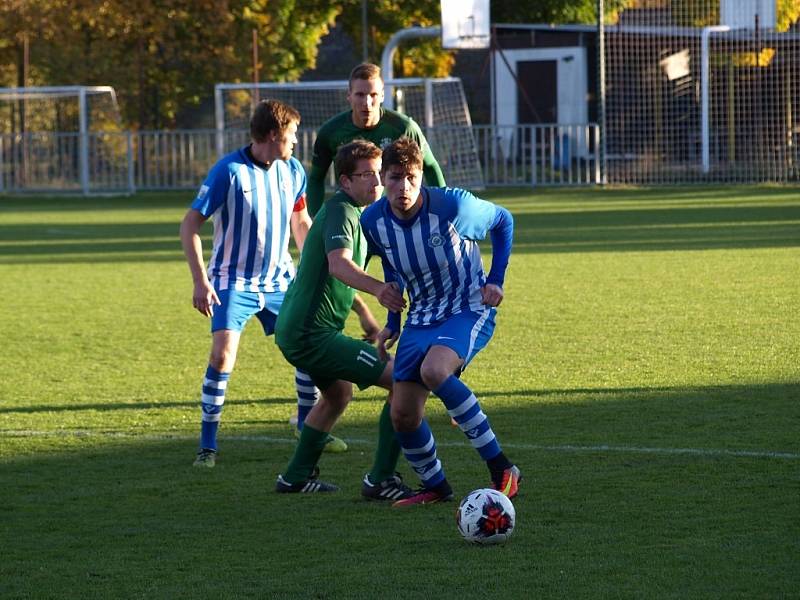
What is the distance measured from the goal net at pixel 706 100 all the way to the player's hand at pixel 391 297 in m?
23.7

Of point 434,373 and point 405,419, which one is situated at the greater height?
point 434,373

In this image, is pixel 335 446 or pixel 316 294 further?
pixel 335 446

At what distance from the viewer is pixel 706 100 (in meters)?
29.3

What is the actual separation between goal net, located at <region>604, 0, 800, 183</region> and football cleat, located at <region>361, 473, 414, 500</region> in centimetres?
2339

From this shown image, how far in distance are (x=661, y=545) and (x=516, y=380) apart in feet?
12.7

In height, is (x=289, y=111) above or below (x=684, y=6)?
below

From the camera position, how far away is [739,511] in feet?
18.5

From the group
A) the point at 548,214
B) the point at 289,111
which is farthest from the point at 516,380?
the point at 548,214

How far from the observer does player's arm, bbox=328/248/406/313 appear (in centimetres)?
565

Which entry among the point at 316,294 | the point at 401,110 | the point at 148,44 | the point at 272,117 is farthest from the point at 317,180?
the point at 148,44

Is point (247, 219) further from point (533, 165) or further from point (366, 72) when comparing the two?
point (533, 165)

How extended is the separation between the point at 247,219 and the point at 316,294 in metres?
1.00

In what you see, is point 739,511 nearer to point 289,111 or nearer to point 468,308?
point 468,308

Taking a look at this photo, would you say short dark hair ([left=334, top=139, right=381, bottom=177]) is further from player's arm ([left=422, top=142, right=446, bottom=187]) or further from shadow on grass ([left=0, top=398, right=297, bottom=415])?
shadow on grass ([left=0, top=398, right=297, bottom=415])
